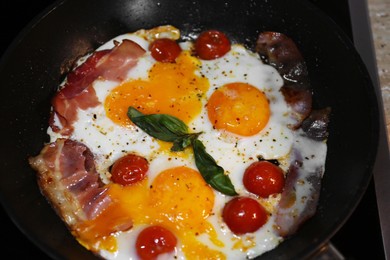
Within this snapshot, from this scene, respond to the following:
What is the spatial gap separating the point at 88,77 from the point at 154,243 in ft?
3.27

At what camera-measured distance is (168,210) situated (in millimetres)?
2607

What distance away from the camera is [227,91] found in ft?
9.60

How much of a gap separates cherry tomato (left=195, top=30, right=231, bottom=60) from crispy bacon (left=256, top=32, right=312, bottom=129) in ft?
0.64

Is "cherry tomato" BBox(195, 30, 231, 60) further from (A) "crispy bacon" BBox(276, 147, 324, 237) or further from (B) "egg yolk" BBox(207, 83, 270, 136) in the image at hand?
(A) "crispy bacon" BBox(276, 147, 324, 237)

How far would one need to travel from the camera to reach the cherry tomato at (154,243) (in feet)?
8.15

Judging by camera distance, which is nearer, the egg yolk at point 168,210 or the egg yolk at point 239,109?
the egg yolk at point 168,210

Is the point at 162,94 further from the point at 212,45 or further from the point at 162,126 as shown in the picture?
the point at 212,45

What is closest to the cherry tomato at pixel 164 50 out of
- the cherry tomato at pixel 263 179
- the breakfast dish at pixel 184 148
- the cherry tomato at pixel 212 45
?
the breakfast dish at pixel 184 148

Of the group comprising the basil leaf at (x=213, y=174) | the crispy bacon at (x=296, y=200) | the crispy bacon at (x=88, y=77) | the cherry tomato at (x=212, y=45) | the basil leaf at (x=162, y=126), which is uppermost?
the crispy bacon at (x=88, y=77)

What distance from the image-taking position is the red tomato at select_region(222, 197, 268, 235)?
253cm

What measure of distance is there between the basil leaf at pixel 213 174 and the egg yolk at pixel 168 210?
52mm

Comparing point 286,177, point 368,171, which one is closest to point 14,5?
point 286,177

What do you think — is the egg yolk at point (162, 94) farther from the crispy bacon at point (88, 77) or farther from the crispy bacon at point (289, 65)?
the crispy bacon at point (289, 65)

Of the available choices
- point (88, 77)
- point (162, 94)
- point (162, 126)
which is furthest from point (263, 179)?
point (88, 77)
